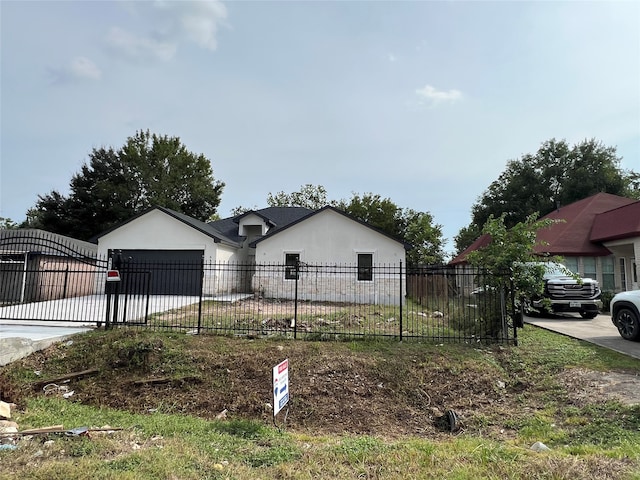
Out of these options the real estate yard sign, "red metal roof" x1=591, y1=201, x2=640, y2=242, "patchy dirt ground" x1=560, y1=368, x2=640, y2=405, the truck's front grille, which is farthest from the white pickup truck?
the real estate yard sign

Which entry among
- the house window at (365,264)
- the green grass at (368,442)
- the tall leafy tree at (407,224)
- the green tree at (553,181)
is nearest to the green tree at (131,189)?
the tall leafy tree at (407,224)

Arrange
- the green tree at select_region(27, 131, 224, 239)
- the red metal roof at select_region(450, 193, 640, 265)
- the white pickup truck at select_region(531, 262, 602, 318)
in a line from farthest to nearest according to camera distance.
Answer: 1. the green tree at select_region(27, 131, 224, 239)
2. the red metal roof at select_region(450, 193, 640, 265)
3. the white pickup truck at select_region(531, 262, 602, 318)

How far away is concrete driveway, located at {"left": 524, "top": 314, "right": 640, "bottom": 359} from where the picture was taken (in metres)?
8.44

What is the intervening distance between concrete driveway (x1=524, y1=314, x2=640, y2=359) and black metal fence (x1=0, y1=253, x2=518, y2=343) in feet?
6.37

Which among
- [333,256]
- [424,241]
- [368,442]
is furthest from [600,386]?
[424,241]

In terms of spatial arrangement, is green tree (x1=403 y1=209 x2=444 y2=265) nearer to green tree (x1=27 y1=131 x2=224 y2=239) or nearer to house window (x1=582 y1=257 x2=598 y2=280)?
house window (x1=582 y1=257 x2=598 y2=280)

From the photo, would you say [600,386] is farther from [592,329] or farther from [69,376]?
[69,376]

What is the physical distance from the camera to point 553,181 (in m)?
32.2

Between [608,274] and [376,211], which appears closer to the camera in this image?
[608,274]

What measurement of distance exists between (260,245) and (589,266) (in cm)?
1601

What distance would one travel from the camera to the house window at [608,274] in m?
17.3

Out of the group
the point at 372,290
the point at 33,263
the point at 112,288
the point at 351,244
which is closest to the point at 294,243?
the point at 351,244

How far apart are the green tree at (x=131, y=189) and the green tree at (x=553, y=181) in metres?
27.9

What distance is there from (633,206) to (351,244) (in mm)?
12905
